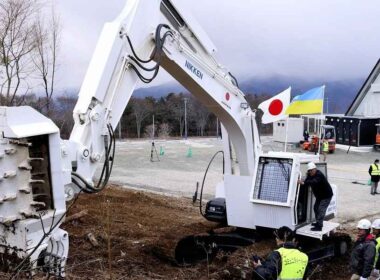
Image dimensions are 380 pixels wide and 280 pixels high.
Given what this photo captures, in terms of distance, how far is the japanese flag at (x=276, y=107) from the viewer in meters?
9.95

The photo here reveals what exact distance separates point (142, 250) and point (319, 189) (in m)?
3.57

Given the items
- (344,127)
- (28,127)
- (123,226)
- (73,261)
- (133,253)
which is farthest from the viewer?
(344,127)

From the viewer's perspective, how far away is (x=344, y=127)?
41.7 metres

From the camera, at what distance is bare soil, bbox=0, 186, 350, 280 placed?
23.9 ft

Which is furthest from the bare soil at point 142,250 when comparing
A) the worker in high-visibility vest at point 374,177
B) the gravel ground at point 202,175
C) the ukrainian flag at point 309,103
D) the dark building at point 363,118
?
the dark building at point 363,118

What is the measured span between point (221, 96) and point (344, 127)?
35.1m

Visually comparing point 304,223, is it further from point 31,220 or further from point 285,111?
point 31,220

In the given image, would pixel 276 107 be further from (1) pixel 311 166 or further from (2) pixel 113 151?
(2) pixel 113 151

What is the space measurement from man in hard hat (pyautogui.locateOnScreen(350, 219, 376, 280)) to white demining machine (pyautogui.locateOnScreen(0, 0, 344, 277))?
126 cm

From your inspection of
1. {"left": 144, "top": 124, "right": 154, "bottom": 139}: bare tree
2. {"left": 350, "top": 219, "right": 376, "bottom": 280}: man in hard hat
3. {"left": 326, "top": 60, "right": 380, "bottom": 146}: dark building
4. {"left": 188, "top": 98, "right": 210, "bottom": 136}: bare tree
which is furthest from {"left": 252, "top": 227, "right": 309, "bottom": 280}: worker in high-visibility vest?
{"left": 188, "top": 98, "right": 210, "bottom": 136}: bare tree

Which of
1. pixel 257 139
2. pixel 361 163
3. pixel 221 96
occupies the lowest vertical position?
pixel 361 163

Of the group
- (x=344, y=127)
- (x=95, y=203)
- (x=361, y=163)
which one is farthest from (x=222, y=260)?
(x=344, y=127)

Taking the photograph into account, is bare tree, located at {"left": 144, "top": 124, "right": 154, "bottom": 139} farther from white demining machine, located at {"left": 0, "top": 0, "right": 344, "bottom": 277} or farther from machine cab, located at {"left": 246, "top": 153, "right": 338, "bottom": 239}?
machine cab, located at {"left": 246, "top": 153, "right": 338, "bottom": 239}

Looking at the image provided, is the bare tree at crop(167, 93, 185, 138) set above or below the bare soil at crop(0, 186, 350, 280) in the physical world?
above
